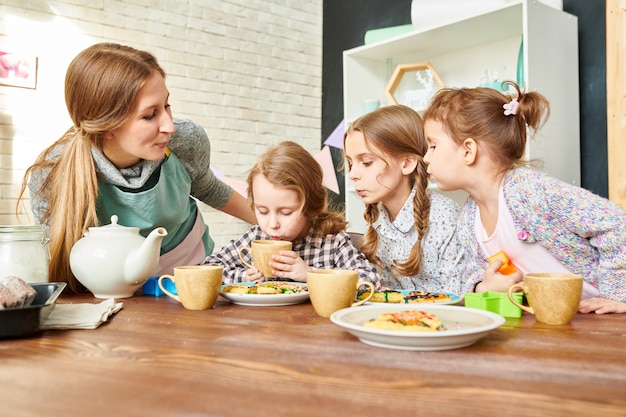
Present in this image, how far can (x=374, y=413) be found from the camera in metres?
0.52

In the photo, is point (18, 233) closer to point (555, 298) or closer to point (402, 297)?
point (402, 297)

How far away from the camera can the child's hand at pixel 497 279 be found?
1.22 meters

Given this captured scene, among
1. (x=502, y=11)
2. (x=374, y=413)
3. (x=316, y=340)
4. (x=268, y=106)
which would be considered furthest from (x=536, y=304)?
(x=268, y=106)

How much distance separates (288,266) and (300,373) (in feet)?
2.47

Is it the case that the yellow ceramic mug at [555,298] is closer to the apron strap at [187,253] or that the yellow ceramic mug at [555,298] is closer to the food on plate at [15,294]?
the food on plate at [15,294]

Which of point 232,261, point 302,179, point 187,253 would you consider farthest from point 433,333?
point 187,253

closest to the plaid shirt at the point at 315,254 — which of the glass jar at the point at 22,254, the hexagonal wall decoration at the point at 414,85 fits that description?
the glass jar at the point at 22,254

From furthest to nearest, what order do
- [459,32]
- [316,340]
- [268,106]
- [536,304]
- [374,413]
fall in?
[268,106] → [459,32] → [536,304] → [316,340] → [374,413]

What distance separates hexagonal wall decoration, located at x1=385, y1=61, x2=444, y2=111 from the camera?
342 centimetres

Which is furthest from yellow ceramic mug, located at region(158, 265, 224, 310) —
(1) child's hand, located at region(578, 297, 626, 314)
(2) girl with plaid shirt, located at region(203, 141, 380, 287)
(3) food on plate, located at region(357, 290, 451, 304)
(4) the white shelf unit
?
(4) the white shelf unit

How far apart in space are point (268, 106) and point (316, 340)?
3.72m

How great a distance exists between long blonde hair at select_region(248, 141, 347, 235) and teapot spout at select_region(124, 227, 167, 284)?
46 centimetres

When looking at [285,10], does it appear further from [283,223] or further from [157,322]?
[157,322]

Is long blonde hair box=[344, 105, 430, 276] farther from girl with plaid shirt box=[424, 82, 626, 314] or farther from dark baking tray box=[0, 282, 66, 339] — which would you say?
dark baking tray box=[0, 282, 66, 339]
